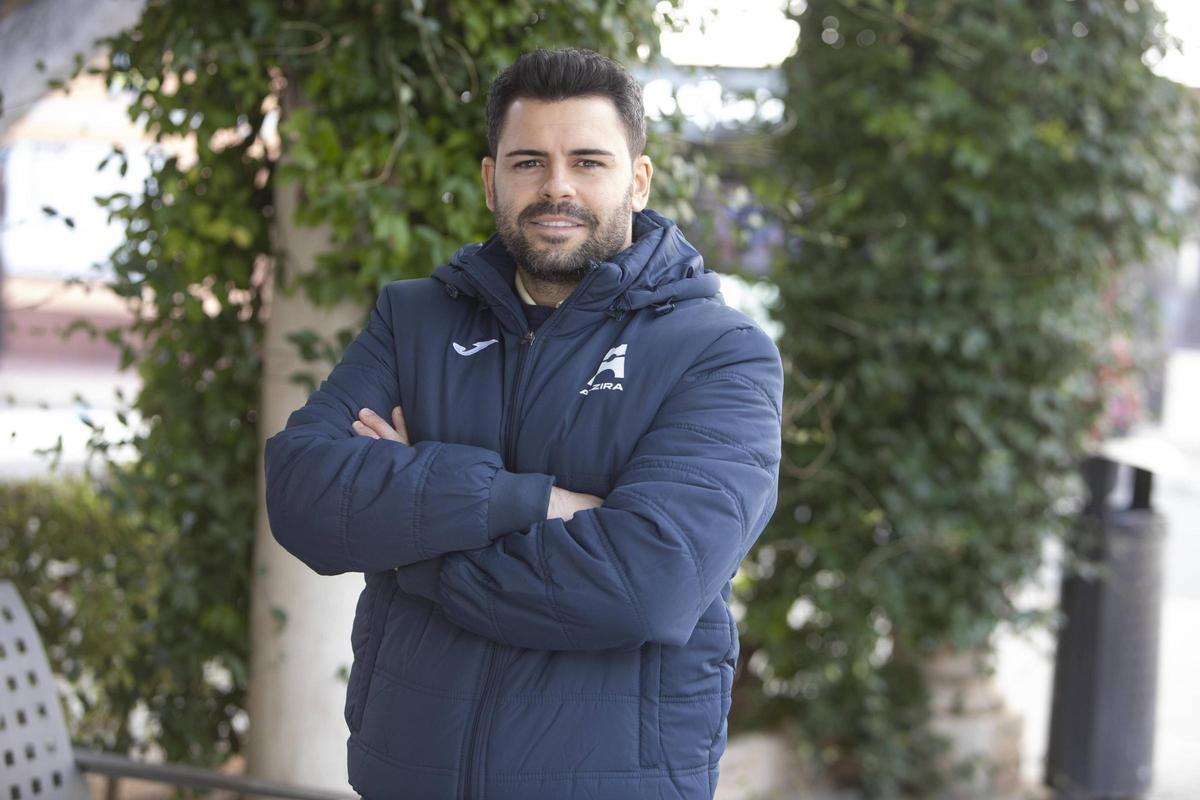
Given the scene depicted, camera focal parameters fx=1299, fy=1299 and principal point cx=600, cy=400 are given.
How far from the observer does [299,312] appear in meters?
2.87

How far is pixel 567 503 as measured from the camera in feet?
5.47

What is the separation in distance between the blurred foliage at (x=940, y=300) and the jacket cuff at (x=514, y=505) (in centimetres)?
235

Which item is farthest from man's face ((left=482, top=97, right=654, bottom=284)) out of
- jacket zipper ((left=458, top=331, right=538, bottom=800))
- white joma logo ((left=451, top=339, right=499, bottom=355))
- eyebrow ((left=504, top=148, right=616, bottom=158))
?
jacket zipper ((left=458, top=331, right=538, bottom=800))

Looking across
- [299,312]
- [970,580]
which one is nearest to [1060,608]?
[970,580]

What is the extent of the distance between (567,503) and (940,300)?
8.69ft

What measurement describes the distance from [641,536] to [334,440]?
0.45 metres

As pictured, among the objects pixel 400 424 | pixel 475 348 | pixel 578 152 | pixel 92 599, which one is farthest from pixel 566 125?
pixel 92 599

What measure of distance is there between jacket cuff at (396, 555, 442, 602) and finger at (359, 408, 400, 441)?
211 mm

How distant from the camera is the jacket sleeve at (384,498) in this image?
1624 millimetres

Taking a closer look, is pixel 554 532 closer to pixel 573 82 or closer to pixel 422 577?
pixel 422 577

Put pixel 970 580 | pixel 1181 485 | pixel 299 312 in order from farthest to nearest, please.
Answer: pixel 1181 485
pixel 970 580
pixel 299 312

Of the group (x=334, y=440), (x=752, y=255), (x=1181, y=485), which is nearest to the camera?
(x=334, y=440)

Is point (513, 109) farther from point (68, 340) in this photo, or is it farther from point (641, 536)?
point (68, 340)

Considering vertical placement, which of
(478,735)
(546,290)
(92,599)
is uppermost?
(546,290)
